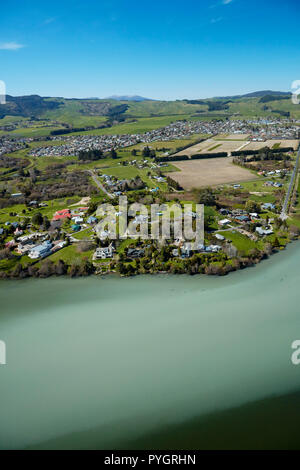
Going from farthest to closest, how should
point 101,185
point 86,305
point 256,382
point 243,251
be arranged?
point 101,185 < point 243,251 < point 86,305 < point 256,382

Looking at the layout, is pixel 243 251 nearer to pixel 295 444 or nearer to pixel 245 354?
pixel 245 354

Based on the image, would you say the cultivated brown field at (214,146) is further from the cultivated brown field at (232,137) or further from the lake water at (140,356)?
the lake water at (140,356)

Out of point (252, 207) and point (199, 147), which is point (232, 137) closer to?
point (199, 147)

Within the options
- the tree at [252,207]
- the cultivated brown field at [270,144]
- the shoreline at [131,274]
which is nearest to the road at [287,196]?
the tree at [252,207]
